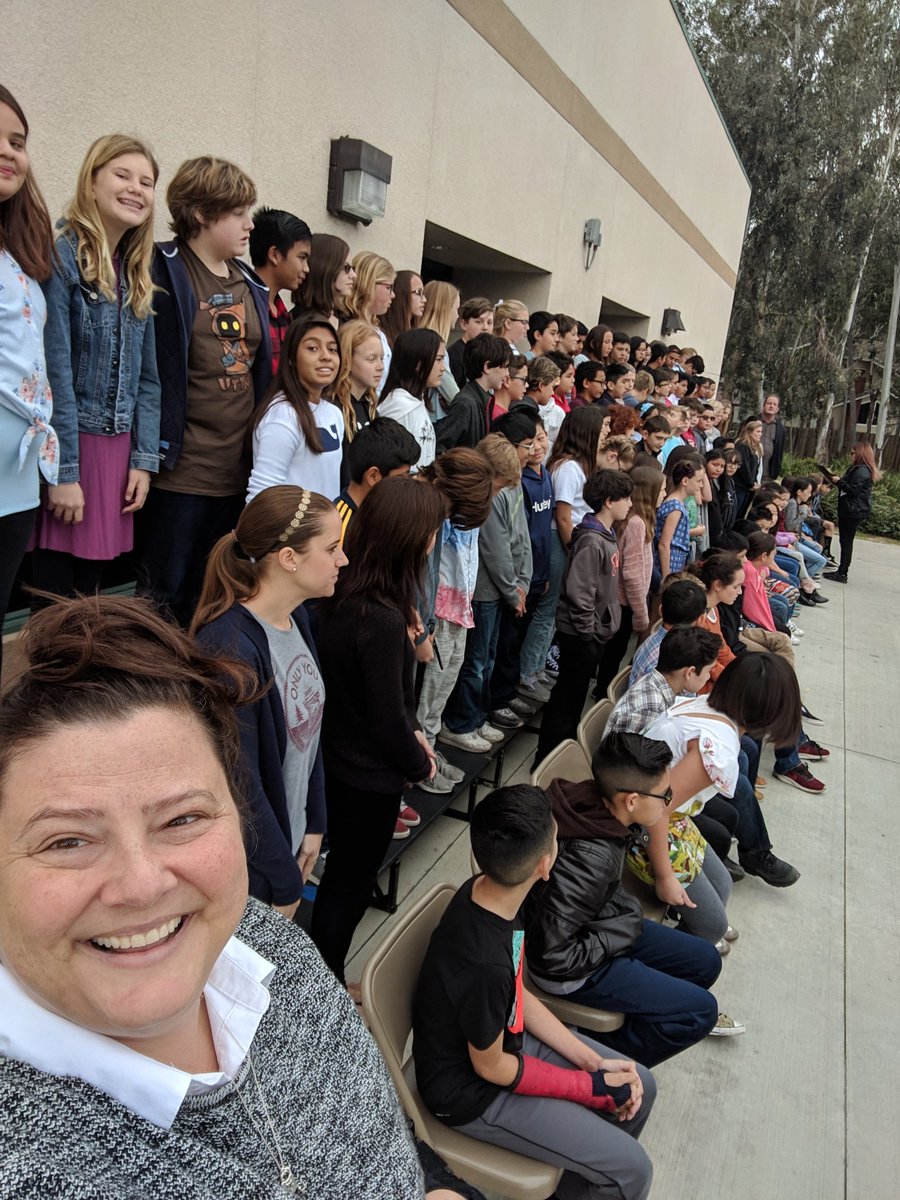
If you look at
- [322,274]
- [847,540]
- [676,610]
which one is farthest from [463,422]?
[847,540]

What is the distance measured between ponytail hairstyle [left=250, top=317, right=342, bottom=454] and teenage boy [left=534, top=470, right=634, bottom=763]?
6.66ft

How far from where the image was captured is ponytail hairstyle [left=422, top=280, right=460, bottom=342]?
Answer: 15.2 ft

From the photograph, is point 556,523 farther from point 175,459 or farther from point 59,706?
point 59,706

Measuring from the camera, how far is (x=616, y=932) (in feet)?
8.39

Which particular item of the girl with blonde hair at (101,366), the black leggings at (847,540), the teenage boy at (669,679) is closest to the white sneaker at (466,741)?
the teenage boy at (669,679)

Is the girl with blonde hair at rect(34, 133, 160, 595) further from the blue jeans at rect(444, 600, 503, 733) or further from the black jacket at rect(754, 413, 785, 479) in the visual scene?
the black jacket at rect(754, 413, 785, 479)

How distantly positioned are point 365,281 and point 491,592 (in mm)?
1666

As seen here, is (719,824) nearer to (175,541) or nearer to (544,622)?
(544,622)

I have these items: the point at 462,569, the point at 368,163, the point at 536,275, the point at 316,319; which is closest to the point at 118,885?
the point at 316,319

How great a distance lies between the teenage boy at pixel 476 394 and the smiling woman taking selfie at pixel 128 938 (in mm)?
3301

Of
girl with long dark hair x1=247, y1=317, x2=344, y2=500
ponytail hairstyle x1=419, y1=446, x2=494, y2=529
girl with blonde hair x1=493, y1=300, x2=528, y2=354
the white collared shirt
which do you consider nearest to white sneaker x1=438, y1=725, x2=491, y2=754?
ponytail hairstyle x1=419, y1=446, x2=494, y2=529

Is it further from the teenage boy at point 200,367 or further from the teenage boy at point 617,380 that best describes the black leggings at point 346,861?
the teenage boy at point 617,380

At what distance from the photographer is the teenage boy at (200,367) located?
9.30 feet

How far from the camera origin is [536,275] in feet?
28.9
